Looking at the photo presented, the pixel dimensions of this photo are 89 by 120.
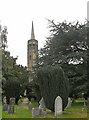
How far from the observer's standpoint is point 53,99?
45.7 feet

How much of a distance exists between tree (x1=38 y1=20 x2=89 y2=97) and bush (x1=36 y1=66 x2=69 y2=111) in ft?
23.9

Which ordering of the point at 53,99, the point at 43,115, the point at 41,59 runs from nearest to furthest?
the point at 43,115 → the point at 53,99 → the point at 41,59

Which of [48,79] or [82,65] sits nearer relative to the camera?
[48,79]

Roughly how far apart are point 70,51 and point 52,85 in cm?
1112

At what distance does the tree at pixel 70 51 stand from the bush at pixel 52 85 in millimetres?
7271

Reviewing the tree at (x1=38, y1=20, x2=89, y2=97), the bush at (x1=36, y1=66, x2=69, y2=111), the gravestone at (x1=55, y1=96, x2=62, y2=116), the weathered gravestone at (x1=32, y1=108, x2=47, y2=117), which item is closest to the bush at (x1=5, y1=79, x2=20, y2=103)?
Result: the tree at (x1=38, y1=20, x2=89, y2=97)

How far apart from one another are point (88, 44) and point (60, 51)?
13.9 ft

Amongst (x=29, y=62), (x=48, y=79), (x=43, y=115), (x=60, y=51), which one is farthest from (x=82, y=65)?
(x=29, y=62)

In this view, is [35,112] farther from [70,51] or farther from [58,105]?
[70,51]

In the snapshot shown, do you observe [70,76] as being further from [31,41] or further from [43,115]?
[31,41]

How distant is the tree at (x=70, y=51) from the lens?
867 inches

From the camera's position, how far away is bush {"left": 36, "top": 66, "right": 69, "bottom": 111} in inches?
553

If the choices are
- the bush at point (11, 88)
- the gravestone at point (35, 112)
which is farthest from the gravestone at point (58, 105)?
the bush at point (11, 88)

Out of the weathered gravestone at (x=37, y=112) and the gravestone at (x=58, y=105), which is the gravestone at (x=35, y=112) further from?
the gravestone at (x=58, y=105)
